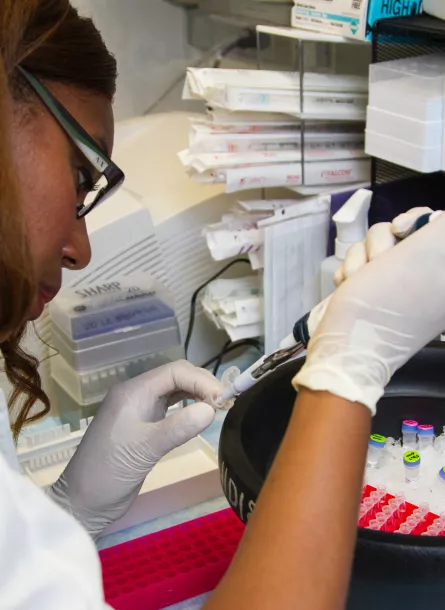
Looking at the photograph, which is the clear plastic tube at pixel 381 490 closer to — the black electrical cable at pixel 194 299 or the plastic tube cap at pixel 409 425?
the plastic tube cap at pixel 409 425

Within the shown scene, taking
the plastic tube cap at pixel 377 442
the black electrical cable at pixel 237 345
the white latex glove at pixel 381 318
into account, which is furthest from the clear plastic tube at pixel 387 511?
the black electrical cable at pixel 237 345

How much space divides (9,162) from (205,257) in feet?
2.98

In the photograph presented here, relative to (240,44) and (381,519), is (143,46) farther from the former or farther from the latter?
(381,519)

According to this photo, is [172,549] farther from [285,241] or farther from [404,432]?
[285,241]

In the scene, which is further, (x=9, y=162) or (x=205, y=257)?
(x=205, y=257)

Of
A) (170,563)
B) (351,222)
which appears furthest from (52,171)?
(351,222)

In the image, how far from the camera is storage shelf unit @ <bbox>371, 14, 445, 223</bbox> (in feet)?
3.88

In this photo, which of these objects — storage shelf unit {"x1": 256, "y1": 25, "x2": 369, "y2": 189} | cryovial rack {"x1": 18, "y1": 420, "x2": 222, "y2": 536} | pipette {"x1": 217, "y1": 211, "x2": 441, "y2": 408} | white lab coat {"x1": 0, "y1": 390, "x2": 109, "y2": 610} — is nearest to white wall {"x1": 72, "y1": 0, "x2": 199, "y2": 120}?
storage shelf unit {"x1": 256, "y1": 25, "x2": 369, "y2": 189}

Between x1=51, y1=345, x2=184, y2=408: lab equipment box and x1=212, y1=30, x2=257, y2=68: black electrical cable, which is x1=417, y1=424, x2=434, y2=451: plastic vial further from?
x1=212, y1=30, x2=257, y2=68: black electrical cable

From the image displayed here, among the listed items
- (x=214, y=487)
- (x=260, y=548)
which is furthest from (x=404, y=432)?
(x=260, y=548)

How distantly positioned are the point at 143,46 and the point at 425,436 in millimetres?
1426

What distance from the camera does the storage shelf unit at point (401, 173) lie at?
1183mm

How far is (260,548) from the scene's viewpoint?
579 millimetres

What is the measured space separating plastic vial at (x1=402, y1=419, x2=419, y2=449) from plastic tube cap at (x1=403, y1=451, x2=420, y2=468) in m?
0.04
